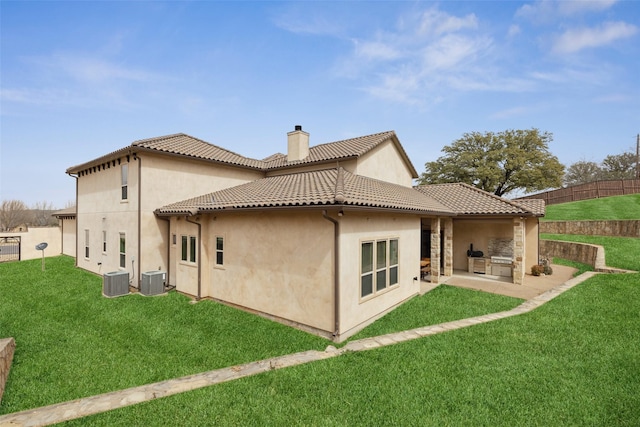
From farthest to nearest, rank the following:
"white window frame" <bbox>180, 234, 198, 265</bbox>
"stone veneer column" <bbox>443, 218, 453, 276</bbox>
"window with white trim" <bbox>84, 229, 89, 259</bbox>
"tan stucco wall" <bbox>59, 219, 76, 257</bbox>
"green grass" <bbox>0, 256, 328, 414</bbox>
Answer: "tan stucco wall" <bbox>59, 219, 76, 257</bbox> < "window with white trim" <bbox>84, 229, 89, 259</bbox> < "stone veneer column" <bbox>443, 218, 453, 276</bbox> < "white window frame" <bbox>180, 234, 198, 265</bbox> < "green grass" <bbox>0, 256, 328, 414</bbox>

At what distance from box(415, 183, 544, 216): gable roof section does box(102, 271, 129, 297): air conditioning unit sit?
15.9 meters

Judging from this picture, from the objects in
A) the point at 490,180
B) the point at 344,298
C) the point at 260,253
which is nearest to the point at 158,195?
the point at 260,253

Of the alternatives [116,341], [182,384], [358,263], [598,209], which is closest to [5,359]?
[116,341]

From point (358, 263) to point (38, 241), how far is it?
28699 millimetres

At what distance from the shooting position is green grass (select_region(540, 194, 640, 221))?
92.3 ft

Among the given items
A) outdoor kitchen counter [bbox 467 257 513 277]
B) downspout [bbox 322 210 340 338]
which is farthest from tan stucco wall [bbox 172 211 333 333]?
outdoor kitchen counter [bbox 467 257 513 277]

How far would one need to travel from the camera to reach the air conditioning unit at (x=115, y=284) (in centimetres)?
1179

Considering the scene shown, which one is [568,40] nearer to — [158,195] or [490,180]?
[158,195]

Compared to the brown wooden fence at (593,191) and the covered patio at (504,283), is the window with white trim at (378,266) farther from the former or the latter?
the brown wooden fence at (593,191)

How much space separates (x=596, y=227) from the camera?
24953mm

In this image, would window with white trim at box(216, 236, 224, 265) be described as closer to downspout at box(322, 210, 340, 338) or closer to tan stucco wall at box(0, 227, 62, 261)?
downspout at box(322, 210, 340, 338)

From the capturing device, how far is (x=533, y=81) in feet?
53.1

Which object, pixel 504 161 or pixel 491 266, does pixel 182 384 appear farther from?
pixel 504 161

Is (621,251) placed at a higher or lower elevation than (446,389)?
higher
